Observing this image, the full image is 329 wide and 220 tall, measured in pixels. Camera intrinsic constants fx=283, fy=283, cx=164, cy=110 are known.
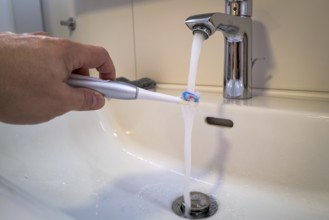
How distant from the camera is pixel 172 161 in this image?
52 cm

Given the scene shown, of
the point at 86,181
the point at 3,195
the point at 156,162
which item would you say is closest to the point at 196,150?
the point at 156,162

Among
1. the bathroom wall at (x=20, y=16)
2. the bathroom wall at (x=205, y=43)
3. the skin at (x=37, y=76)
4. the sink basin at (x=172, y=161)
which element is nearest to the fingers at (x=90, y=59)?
the skin at (x=37, y=76)

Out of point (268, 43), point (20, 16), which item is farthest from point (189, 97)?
point (20, 16)

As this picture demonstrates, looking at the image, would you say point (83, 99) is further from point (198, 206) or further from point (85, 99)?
point (198, 206)

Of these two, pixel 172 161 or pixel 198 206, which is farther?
pixel 172 161

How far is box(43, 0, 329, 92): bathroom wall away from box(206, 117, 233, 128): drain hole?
4.9 inches

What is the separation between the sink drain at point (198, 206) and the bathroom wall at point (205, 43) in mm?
243

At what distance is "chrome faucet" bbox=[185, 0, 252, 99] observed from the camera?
436mm

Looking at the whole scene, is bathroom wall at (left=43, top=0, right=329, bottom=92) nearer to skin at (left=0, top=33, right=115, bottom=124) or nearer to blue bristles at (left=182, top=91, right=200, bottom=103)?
blue bristles at (left=182, top=91, right=200, bottom=103)

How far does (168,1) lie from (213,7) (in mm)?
117

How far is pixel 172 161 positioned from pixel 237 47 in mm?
231

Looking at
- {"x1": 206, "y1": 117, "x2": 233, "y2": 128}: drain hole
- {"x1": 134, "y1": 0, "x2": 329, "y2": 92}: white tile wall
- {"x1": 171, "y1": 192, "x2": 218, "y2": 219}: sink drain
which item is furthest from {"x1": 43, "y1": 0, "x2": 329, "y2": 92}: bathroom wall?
{"x1": 171, "y1": 192, "x2": 218, "y2": 219}: sink drain

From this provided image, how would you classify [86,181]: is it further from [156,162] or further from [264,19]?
[264,19]

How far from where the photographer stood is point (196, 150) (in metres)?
0.49
